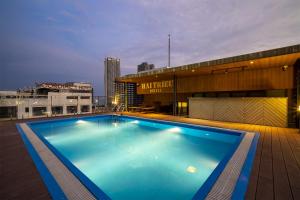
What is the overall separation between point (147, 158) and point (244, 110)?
227 inches

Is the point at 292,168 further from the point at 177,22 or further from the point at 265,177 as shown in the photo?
the point at 177,22

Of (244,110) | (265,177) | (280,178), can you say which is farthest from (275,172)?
A: (244,110)

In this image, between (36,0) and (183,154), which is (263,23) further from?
(36,0)

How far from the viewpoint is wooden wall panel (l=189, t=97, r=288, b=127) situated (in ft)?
20.1

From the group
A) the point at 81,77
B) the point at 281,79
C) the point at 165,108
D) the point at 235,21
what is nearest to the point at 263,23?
the point at 235,21

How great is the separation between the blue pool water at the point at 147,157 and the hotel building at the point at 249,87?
2.44 metres

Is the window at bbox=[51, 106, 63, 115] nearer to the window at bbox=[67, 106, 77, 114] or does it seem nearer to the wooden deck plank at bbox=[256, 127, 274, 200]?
the window at bbox=[67, 106, 77, 114]

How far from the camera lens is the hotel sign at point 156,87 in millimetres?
11467

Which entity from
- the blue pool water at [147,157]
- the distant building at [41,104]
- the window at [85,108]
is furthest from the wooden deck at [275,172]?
the window at [85,108]

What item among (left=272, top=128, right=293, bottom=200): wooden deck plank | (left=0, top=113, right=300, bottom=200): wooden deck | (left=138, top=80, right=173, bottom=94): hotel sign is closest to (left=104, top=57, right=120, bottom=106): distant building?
(left=138, top=80, right=173, bottom=94): hotel sign

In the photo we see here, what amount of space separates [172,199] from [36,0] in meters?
19.3

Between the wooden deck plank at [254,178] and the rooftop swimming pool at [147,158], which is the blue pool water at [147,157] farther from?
the wooden deck plank at [254,178]

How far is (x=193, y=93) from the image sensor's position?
1070 centimetres

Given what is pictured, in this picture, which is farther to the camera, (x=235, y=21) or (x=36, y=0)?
(x=36, y=0)
